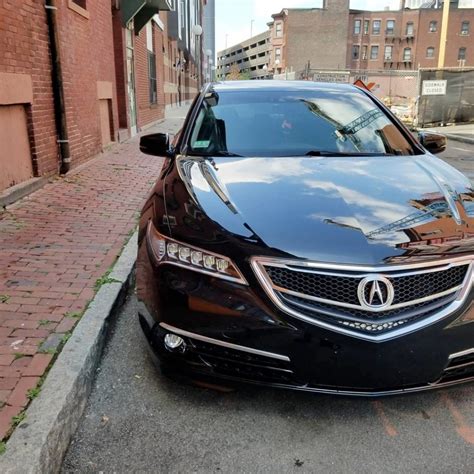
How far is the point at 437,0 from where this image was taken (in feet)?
247

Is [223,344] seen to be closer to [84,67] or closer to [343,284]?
[343,284]

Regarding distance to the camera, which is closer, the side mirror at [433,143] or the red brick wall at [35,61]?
the side mirror at [433,143]

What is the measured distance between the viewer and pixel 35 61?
7.04 m

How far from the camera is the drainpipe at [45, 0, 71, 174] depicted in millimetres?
7474

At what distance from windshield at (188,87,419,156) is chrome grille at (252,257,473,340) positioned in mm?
1503

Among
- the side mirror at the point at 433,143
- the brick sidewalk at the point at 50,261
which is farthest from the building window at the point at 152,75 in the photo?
the side mirror at the point at 433,143

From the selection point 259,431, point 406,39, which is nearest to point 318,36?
point 406,39

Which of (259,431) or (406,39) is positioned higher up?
(406,39)

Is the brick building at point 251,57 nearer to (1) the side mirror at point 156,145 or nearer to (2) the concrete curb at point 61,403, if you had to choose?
(1) the side mirror at point 156,145

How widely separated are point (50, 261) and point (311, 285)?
2.80 meters

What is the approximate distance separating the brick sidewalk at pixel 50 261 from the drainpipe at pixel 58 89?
0.34 meters

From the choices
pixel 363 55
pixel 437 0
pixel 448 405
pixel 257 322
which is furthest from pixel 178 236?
pixel 437 0

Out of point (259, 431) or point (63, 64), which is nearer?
point (259, 431)

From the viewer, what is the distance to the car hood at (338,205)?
2.38 m
